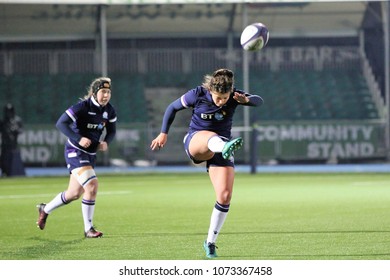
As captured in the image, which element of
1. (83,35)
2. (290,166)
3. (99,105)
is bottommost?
(290,166)

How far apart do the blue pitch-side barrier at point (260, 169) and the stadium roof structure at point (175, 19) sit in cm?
820

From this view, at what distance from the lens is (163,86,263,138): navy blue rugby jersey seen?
11.3 metres

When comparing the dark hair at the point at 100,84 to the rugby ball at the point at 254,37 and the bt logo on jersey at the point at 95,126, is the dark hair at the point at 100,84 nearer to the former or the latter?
the bt logo on jersey at the point at 95,126

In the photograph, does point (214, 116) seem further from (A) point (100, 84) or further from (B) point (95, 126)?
(B) point (95, 126)

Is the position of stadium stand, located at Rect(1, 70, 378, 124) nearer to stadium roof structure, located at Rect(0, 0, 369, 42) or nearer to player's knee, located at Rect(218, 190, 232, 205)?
stadium roof structure, located at Rect(0, 0, 369, 42)

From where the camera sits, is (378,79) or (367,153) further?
(378,79)

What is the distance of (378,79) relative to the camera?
41.5 meters

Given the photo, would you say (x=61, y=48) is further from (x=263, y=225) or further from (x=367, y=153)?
(x=263, y=225)

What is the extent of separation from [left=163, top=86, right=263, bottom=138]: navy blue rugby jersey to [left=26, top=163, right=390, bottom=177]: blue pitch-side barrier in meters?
20.9

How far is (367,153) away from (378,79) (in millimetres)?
6720

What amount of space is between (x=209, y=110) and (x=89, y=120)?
3050 mm

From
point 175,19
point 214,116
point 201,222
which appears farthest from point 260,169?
point 214,116

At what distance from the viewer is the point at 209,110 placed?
37.2 feet

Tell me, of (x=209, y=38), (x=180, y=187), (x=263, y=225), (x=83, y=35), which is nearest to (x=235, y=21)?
(x=209, y=38)
